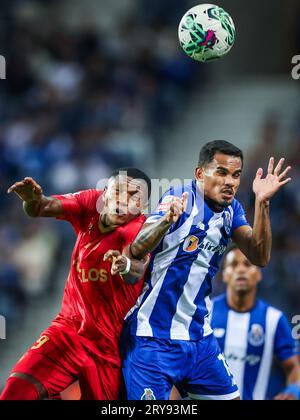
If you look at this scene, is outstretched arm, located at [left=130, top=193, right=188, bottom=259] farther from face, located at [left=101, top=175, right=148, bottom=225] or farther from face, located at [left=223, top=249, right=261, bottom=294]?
face, located at [left=223, top=249, right=261, bottom=294]

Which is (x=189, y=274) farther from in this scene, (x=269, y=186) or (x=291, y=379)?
(x=291, y=379)

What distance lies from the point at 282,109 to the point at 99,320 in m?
7.73

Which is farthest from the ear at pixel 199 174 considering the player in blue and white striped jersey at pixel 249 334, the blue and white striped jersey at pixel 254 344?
the blue and white striped jersey at pixel 254 344

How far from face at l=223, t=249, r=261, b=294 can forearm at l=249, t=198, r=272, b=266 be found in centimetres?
178

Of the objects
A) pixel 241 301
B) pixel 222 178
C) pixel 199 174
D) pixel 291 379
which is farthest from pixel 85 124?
pixel 222 178

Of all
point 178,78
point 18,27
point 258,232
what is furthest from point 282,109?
point 258,232

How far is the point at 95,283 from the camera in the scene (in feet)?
20.3

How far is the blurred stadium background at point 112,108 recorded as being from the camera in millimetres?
11992

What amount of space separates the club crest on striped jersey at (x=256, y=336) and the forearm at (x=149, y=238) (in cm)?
248

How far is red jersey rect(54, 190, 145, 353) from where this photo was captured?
6211mm

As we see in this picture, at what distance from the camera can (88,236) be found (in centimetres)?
632

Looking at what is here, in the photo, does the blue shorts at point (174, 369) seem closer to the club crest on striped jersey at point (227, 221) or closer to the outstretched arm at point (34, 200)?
the club crest on striped jersey at point (227, 221)

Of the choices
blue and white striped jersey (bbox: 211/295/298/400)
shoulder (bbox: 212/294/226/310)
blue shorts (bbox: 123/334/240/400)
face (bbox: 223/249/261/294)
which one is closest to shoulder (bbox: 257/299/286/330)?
blue and white striped jersey (bbox: 211/295/298/400)

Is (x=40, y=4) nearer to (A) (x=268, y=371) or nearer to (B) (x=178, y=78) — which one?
(B) (x=178, y=78)
